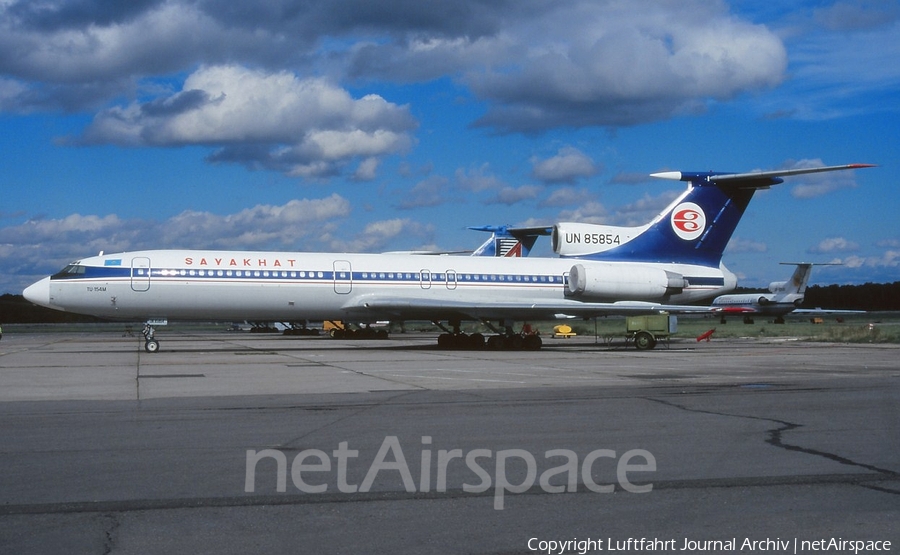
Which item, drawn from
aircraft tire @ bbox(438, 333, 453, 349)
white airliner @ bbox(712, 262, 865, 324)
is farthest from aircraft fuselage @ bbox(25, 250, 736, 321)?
white airliner @ bbox(712, 262, 865, 324)

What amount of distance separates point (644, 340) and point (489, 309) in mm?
6234

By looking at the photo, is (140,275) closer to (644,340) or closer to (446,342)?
(446,342)

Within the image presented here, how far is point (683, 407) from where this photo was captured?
39.6 ft

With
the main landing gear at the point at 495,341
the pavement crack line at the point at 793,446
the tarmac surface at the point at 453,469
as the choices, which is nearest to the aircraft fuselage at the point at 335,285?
the main landing gear at the point at 495,341

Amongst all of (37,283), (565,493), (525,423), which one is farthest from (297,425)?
(37,283)

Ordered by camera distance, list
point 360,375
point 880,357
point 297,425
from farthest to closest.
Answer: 1. point 880,357
2. point 360,375
3. point 297,425

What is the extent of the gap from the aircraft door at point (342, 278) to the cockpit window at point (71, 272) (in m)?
7.97

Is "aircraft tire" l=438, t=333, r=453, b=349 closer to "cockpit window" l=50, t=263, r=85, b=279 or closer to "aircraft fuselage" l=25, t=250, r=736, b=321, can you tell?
"aircraft fuselage" l=25, t=250, r=736, b=321

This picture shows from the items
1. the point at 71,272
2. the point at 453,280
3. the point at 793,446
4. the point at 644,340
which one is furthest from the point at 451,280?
the point at 793,446

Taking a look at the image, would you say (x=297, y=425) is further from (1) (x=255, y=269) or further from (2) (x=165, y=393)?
(1) (x=255, y=269)

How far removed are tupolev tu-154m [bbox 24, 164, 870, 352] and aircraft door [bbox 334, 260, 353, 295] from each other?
35 millimetres

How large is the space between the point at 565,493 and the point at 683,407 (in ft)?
19.0

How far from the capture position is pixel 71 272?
27844 mm

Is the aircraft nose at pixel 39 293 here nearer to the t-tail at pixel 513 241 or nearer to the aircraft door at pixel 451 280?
the aircraft door at pixel 451 280
